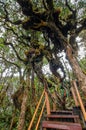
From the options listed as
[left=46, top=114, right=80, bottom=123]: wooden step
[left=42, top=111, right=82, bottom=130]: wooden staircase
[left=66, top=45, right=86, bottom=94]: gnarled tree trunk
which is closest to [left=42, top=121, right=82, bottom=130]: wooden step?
[left=42, top=111, right=82, bottom=130]: wooden staircase

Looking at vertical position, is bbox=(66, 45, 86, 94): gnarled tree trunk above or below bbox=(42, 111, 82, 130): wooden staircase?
above

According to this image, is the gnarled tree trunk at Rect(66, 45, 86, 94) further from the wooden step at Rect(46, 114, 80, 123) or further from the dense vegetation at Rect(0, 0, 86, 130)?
the wooden step at Rect(46, 114, 80, 123)

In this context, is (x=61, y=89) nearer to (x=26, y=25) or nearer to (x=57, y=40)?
(x=57, y=40)

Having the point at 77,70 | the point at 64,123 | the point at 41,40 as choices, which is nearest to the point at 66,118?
the point at 64,123

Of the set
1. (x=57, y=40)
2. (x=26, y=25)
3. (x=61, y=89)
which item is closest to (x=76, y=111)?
(x=61, y=89)

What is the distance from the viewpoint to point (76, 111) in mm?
3902

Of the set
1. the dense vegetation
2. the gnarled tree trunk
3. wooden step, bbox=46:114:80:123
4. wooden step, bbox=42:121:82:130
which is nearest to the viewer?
wooden step, bbox=42:121:82:130

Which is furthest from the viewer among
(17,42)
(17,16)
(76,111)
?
(17,42)

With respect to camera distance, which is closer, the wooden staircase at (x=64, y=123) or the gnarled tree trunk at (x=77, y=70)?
the wooden staircase at (x=64, y=123)

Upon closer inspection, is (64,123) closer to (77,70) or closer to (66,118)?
(66,118)

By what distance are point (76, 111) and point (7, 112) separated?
6020 millimetres

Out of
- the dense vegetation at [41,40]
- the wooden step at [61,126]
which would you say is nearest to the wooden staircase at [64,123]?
the wooden step at [61,126]

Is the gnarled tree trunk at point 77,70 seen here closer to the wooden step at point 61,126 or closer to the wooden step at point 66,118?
the wooden step at point 66,118

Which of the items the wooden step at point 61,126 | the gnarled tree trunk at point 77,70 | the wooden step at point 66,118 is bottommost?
the wooden step at point 61,126
